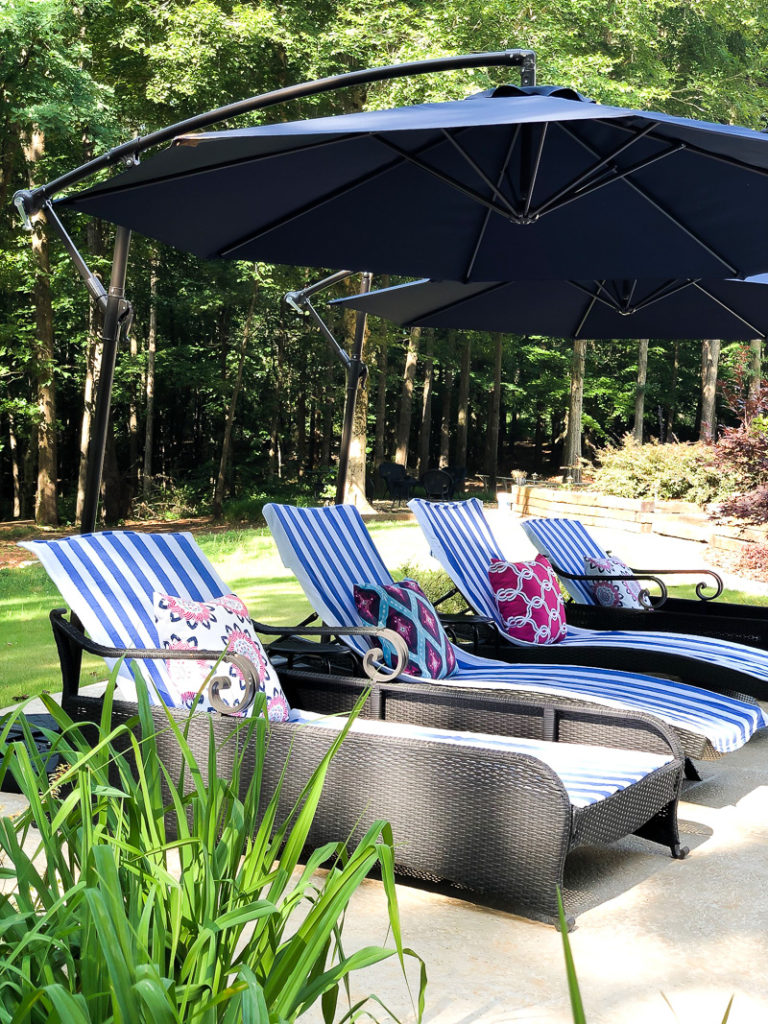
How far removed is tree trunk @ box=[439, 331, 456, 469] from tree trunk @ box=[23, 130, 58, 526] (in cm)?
1075

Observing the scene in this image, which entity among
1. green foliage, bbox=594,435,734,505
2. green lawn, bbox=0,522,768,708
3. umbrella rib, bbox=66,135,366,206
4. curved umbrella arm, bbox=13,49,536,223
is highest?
curved umbrella arm, bbox=13,49,536,223

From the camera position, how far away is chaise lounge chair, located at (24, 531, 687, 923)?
9.07 feet

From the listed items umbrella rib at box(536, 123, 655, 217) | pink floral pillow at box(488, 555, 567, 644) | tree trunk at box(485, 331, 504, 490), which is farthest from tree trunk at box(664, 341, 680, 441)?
umbrella rib at box(536, 123, 655, 217)

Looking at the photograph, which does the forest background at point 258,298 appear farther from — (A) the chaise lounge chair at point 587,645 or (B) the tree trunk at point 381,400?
(A) the chaise lounge chair at point 587,645

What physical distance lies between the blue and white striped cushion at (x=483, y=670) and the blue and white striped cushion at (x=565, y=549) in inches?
54.2

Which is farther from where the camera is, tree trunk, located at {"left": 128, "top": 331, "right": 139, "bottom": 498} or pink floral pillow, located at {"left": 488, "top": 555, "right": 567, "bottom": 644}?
tree trunk, located at {"left": 128, "top": 331, "right": 139, "bottom": 498}

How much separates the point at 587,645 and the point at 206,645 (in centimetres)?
239

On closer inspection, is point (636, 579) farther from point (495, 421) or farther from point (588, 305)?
point (495, 421)

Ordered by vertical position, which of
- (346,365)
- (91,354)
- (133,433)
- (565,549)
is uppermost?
(91,354)

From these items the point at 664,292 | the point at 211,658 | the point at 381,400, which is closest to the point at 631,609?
the point at 664,292

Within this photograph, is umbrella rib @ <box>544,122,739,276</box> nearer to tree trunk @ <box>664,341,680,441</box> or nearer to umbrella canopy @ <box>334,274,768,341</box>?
umbrella canopy @ <box>334,274,768,341</box>

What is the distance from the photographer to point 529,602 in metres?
5.62

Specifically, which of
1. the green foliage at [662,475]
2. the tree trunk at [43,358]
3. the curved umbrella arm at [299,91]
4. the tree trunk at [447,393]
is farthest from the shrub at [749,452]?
the tree trunk at [447,393]

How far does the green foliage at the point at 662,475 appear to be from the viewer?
1467 cm
